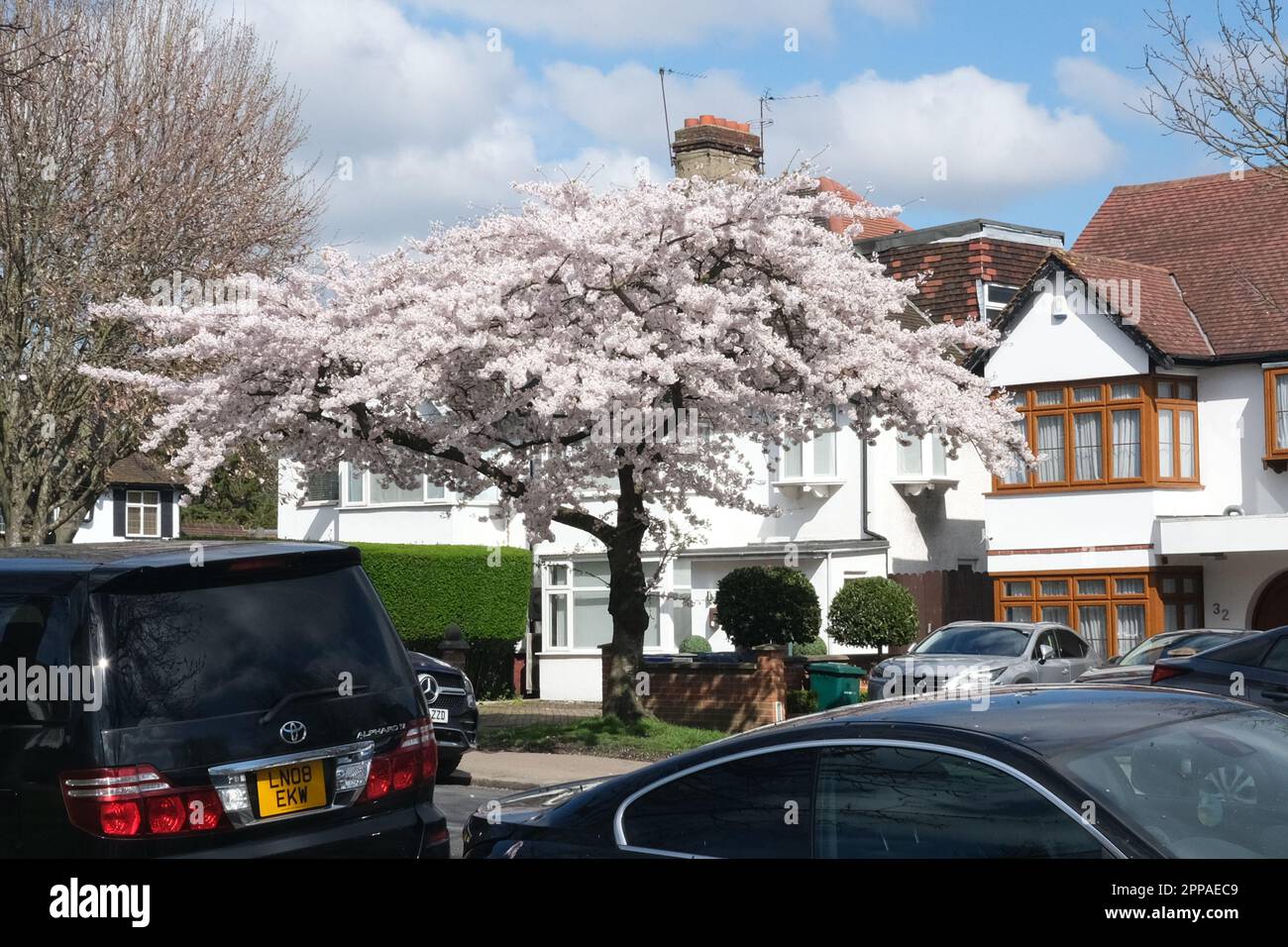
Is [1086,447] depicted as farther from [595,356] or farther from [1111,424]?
[595,356]

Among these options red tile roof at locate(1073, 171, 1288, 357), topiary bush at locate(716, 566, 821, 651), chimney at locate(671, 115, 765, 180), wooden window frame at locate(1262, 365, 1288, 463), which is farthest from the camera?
chimney at locate(671, 115, 765, 180)

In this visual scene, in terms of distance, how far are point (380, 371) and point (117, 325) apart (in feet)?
29.1

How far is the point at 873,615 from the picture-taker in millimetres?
26016

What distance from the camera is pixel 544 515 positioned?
17.8 meters

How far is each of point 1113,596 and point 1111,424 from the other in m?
3.13

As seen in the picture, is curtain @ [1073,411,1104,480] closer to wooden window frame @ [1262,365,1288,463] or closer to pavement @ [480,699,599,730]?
wooden window frame @ [1262,365,1288,463]

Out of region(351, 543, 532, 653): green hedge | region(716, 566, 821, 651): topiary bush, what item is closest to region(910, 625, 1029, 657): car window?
region(716, 566, 821, 651): topiary bush

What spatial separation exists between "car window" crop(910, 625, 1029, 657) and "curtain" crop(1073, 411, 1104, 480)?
7568 mm

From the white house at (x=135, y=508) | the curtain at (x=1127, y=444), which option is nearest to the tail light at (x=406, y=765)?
the curtain at (x=1127, y=444)

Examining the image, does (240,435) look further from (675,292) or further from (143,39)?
(143,39)

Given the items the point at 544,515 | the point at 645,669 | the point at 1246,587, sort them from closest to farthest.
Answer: the point at 544,515, the point at 645,669, the point at 1246,587

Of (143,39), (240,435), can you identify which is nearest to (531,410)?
(240,435)

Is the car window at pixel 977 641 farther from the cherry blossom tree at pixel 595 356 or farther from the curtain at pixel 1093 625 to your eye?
the curtain at pixel 1093 625

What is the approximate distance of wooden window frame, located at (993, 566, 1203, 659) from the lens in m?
27.2
